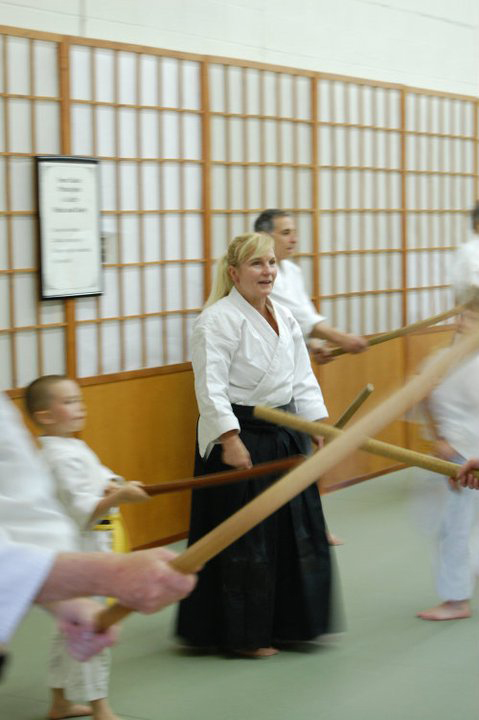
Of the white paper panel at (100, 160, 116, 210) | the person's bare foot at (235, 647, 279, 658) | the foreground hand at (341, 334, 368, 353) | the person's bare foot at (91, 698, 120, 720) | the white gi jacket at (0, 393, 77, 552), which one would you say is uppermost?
the white paper panel at (100, 160, 116, 210)

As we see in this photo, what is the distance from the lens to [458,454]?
3881mm

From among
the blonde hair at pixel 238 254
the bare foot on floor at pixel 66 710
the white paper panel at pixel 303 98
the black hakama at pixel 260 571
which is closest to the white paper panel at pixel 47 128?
the blonde hair at pixel 238 254

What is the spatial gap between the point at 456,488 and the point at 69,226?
6.09 ft

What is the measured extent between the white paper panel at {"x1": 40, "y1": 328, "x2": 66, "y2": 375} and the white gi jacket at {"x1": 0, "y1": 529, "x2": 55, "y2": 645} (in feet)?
10.2

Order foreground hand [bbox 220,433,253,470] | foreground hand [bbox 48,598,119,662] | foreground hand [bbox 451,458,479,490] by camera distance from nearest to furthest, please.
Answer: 1. foreground hand [bbox 48,598,119,662]
2. foreground hand [bbox 451,458,479,490]
3. foreground hand [bbox 220,433,253,470]

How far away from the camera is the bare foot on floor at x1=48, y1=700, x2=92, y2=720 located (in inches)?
127

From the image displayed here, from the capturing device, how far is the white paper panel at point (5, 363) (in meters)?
4.30

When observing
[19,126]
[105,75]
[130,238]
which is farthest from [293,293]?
[19,126]

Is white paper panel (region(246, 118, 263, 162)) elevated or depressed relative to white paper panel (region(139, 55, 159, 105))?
depressed

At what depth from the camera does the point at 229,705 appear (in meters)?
3.32

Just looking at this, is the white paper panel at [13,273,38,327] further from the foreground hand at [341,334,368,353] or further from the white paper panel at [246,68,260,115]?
the white paper panel at [246,68,260,115]

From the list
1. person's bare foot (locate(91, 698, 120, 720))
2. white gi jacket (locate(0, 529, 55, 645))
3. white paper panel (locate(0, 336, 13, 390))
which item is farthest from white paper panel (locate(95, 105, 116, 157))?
white gi jacket (locate(0, 529, 55, 645))

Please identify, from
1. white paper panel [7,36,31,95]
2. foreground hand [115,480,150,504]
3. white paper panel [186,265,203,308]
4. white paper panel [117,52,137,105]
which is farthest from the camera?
white paper panel [186,265,203,308]

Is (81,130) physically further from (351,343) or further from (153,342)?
(351,343)
